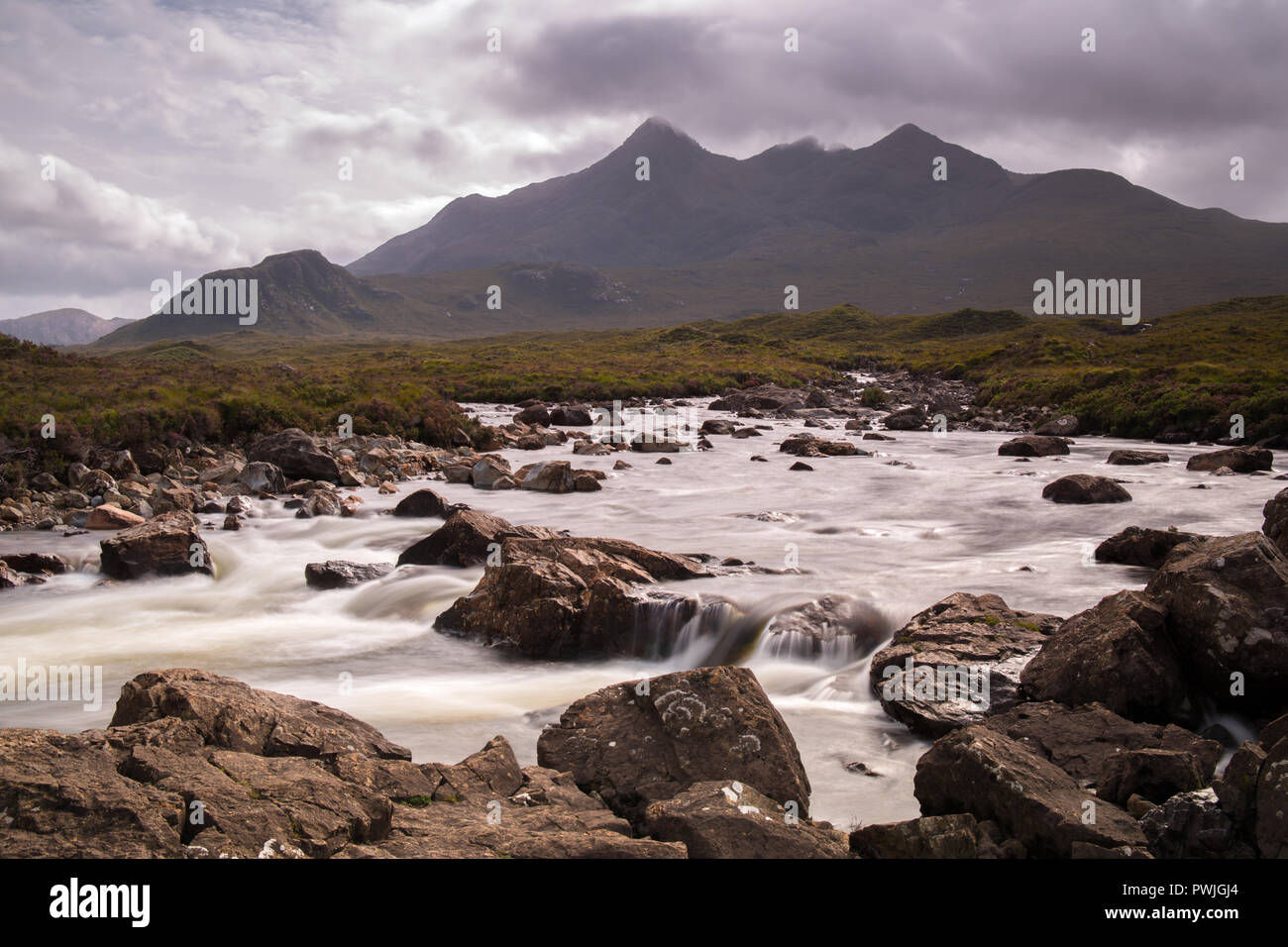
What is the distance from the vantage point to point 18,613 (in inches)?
560

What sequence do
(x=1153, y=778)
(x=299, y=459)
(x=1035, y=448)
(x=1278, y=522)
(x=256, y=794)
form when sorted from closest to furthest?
(x=256, y=794) → (x=1153, y=778) → (x=1278, y=522) → (x=299, y=459) → (x=1035, y=448)

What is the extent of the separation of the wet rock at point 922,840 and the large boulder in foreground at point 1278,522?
30.0 feet

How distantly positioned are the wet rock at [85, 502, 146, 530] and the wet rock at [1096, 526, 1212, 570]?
21.5 meters

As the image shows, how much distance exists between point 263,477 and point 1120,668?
22.3 meters

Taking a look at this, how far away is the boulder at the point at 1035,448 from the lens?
3519 cm

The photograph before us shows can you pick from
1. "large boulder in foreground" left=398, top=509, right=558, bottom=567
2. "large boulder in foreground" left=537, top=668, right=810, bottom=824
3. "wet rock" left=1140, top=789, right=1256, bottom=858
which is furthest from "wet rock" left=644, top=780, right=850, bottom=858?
"large boulder in foreground" left=398, top=509, right=558, bottom=567

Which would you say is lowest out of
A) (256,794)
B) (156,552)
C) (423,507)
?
(256,794)

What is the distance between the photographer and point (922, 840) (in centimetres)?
611

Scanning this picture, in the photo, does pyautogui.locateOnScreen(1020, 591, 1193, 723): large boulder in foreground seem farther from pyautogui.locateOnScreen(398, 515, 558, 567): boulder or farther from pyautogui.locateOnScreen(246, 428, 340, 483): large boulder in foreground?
pyautogui.locateOnScreen(246, 428, 340, 483): large boulder in foreground

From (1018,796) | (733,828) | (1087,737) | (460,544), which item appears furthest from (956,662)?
(460,544)

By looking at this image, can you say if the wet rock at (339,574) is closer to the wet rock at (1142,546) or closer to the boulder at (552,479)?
the boulder at (552,479)

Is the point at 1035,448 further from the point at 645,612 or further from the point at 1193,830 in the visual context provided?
the point at 1193,830
